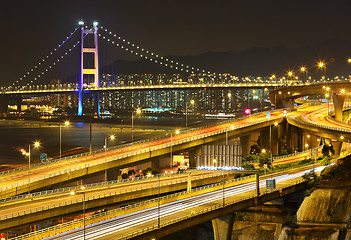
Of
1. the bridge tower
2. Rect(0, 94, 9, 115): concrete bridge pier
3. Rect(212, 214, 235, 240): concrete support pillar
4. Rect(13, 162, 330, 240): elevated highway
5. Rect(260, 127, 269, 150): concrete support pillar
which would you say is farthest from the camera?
Rect(0, 94, 9, 115): concrete bridge pier

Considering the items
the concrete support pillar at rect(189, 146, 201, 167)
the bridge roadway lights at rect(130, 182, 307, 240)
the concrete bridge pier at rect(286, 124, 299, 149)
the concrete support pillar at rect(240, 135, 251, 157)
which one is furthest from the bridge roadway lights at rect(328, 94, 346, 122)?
the bridge roadway lights at rect(130, 182, 307, 240)

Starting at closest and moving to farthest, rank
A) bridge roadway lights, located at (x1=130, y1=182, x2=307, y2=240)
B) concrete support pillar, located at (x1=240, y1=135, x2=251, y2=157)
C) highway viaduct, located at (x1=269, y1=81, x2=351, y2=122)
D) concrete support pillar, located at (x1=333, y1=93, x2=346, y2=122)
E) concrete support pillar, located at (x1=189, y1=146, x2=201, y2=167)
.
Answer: bridge roadway lights, located at (x1=130, y1=182, x2=307, y2=240), concrete support pillar, located at (x1=189, y1=146, x2=201, y2=167), concrete support pillar, located at (x1=240, y1=135, x2=251, y2=157), highway viaduct, located at (x1=269, y1=81, x2=351, y2=122), concrete support pillar, located at (x1=333, y1=93, x2=346, y2=122)

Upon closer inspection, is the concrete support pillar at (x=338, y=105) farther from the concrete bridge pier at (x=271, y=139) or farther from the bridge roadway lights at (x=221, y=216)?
the bridge roadway lights at (x=221, y=216)

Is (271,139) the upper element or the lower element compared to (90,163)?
upper

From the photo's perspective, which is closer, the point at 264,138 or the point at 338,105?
the point at 264,138

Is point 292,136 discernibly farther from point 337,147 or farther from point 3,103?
point 3,103

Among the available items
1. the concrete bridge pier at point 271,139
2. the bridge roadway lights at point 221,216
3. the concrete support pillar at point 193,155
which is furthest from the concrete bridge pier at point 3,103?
the bridge roadway lights at point 221,216

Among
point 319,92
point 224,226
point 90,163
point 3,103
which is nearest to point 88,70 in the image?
point 3,103

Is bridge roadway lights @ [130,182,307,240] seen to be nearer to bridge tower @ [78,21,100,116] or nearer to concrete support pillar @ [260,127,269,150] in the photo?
concrete support pillar @ [260,127,269,150]
